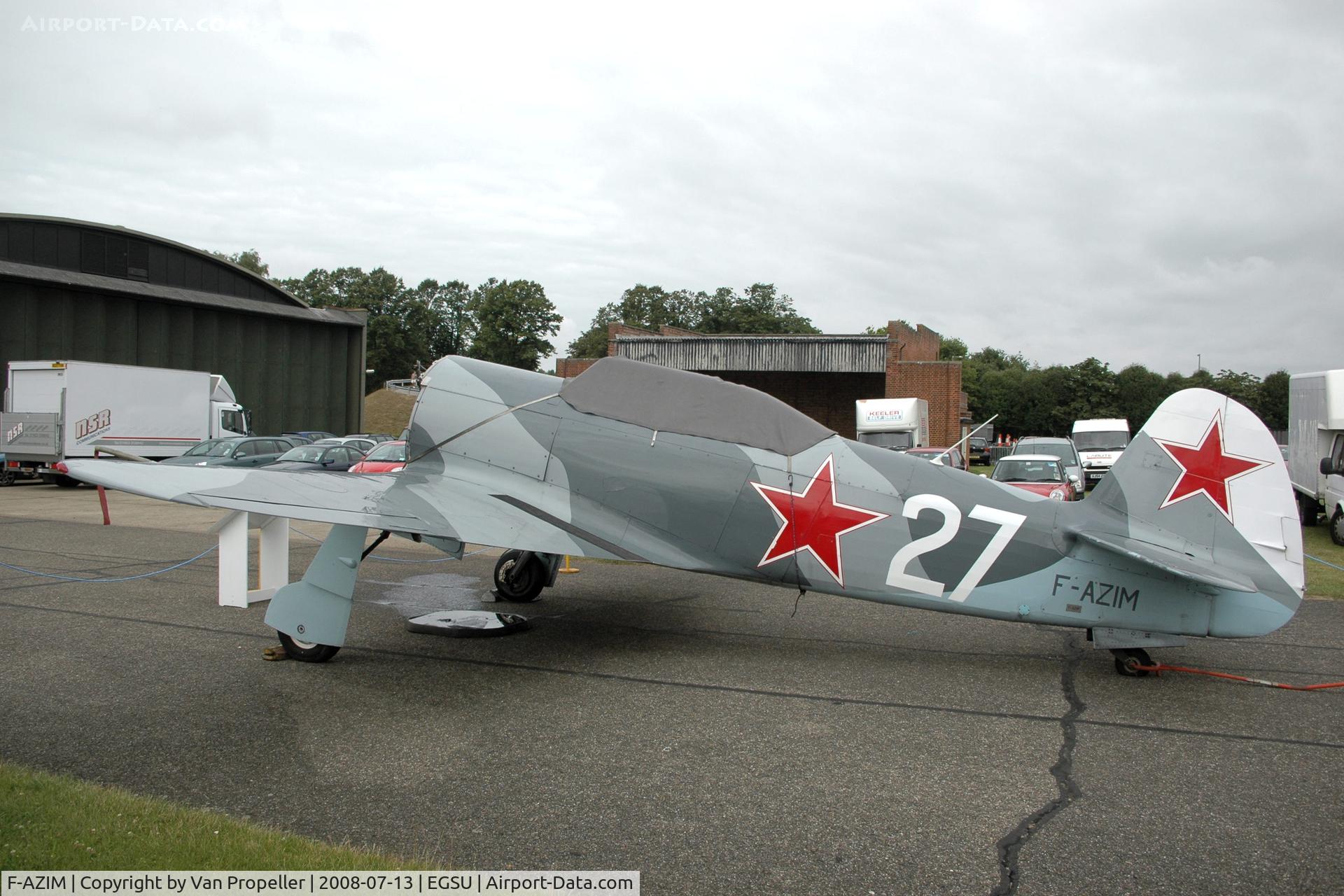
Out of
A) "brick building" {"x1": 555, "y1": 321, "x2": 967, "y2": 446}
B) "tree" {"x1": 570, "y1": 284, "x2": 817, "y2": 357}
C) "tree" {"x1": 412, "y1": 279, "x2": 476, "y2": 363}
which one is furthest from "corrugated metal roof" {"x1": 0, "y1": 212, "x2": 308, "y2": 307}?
"tree" {"x1": 570, "y1": 284, "x2": 817, "y2": 357}

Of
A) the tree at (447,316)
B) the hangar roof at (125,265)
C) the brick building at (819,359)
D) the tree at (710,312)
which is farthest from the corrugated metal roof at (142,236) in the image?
the tree at (710,312)

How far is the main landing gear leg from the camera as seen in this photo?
22.2 ft

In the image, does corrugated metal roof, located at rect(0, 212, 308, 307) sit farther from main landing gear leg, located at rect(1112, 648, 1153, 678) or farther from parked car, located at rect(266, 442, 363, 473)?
main landing gear leg, located at rect(1112, 648, 1153, 678)

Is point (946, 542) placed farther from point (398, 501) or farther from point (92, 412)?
point (92, 412)

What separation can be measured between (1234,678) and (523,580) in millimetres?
6606

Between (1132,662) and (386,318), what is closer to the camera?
(1132,662)

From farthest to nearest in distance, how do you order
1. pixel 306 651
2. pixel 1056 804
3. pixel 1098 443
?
pixel 1098 443 < pixel 306 651 < pixel 1056 804

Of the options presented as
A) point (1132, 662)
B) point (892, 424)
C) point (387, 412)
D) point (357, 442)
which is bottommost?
point (1132, 662)

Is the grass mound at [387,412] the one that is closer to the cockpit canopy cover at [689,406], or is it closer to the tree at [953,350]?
the cockpit canopy cover at [689,406]

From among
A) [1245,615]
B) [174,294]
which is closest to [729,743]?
[1245,615]

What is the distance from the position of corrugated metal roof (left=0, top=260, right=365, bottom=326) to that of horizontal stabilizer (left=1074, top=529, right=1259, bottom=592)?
118 ft

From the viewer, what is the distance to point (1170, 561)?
5.97 m

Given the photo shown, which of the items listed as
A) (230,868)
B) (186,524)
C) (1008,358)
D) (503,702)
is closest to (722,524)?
(503,702)

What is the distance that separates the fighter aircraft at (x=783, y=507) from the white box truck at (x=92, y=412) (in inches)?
790
